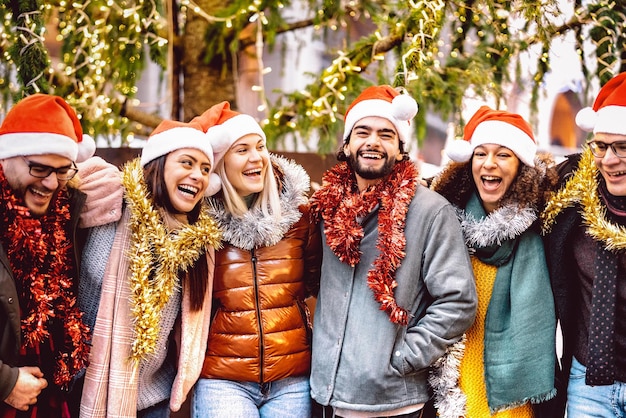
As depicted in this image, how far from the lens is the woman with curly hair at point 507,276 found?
249 cm

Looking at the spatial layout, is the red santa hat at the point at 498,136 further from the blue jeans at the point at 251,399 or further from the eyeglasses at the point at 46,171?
the eyeglasses at the point at 46,171

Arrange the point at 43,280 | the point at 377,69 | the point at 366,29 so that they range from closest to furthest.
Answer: the point at 43,280
the point at 377,69
the point at 366,29

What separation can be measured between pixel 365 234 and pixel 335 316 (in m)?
0.38

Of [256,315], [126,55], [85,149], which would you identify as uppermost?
[126,55]

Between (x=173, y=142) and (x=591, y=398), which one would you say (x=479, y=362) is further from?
(x=173, y=142)

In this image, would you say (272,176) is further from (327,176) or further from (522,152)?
(522,152)

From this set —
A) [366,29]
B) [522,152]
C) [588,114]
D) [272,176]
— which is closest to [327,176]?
[272,176]

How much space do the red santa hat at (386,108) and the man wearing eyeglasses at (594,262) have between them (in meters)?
0.71

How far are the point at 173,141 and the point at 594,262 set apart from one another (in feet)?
5.95

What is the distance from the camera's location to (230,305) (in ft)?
8.46

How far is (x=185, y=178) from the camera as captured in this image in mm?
2480

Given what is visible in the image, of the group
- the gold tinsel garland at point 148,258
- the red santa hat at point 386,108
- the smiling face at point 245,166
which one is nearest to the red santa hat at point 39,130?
the gold tinsel garland at point 148,258

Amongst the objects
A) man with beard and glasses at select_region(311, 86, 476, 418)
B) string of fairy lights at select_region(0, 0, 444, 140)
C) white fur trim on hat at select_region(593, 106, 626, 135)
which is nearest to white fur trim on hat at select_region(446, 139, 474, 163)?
man with beard and glasses at select_region(311, 86, 476, 418)

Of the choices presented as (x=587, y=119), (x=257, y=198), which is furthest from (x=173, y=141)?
(x=587, y=119)
